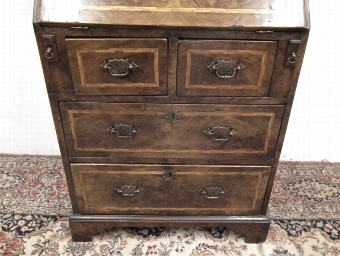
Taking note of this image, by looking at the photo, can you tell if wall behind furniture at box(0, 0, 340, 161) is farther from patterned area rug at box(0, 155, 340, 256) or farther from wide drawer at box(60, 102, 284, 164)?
wide drawer at box(60, 102, 284, 164)

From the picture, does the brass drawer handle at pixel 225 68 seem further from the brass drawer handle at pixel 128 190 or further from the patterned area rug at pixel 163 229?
the patterned area rug at pixel 163 229

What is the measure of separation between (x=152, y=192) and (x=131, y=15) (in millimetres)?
770

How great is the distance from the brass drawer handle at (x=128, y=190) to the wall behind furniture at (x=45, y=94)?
778mm

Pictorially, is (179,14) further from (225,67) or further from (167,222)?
(167,222)

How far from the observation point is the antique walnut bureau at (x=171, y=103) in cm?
113

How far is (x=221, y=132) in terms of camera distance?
1.37 m

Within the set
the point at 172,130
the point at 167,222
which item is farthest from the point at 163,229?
the point at 172,130

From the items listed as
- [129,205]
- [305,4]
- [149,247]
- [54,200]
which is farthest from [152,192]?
[305,4]

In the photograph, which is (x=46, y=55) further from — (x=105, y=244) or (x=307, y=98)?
(x=307, y=98)

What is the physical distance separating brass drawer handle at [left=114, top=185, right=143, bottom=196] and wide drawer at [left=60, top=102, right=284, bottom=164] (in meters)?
0.17

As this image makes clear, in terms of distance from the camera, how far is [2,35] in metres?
1.78

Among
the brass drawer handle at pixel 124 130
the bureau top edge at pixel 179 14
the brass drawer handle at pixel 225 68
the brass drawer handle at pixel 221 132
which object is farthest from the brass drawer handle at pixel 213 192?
the bureau top edge at pixel 179 14

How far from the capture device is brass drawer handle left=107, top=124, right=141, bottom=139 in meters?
1.35

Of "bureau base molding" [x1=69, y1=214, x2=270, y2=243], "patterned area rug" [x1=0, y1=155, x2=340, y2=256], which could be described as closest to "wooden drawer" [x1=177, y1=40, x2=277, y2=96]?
"bureau base molding" [x1=69, y1=214, x2=270, y2=243]
